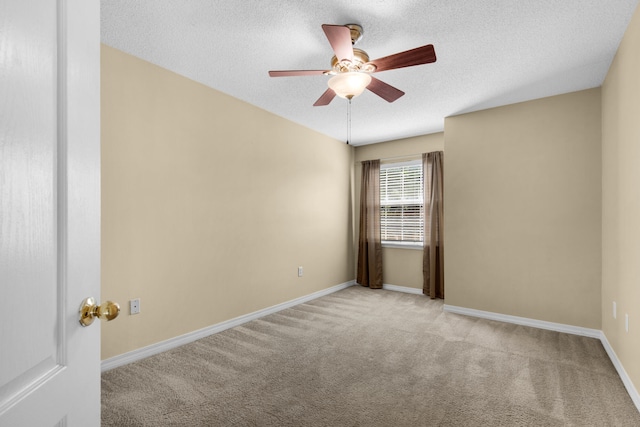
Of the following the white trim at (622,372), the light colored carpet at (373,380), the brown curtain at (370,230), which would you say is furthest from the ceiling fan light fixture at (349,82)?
the brown curtain at (370,230)

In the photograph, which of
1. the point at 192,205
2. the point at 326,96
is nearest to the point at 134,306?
the point at 192,205

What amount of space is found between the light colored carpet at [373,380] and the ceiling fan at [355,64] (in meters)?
2.10

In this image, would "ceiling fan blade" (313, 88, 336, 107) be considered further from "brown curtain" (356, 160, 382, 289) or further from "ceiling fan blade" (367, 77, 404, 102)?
"brown curtain" (356, 160, 382, 289)

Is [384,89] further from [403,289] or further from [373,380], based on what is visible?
[403,289]

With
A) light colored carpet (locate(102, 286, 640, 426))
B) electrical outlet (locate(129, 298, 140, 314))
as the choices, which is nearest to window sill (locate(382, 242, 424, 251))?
light colored carpet (locate(102, 286, 640, 426))

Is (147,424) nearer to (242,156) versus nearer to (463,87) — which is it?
(242,156)

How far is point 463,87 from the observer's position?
3.22 m

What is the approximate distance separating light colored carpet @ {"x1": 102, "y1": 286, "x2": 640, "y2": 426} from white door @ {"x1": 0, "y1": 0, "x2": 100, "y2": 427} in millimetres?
1476

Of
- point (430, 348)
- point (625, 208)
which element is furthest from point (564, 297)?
point (430, 348)

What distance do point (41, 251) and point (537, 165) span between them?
13.5ft

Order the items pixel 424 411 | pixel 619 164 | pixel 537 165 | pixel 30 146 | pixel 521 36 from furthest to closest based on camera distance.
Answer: pixel 537 165
pixel 619 164
pixel 521 36
pixel 424 411
pixel 30 146

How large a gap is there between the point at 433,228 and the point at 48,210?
15.3 ft

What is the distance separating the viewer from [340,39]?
1.93 m

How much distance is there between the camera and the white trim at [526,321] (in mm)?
3240
